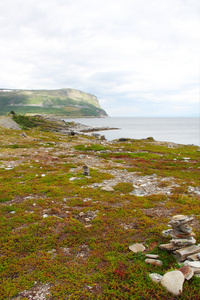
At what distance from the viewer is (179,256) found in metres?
5.92

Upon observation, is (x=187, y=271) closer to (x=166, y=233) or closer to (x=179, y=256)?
(x=179, y=256)

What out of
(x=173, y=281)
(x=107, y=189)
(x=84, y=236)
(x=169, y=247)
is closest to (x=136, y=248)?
(x=169, y=247)

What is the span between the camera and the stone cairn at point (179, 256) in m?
4.98

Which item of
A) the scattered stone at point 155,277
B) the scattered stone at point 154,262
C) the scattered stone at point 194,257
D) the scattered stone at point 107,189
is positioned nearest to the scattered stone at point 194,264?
the scattered stone at point 194,257

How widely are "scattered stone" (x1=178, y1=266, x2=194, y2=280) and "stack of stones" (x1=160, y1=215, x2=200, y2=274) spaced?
0.63 feet

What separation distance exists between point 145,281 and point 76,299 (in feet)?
6.74

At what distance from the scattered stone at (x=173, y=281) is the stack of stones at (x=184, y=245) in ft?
2.08

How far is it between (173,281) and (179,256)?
112 centimetres

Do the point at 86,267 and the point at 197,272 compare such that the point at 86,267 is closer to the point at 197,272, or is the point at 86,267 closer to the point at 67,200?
the point at 197,272

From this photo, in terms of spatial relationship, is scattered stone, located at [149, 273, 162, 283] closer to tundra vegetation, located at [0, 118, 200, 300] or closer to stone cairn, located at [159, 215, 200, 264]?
tundra vegetation, located at [0, 118, 200, 300]

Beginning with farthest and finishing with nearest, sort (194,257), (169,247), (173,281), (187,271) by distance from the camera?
1. (169,247)
2. (194,257)
3. (187,271)
4. (173,281)

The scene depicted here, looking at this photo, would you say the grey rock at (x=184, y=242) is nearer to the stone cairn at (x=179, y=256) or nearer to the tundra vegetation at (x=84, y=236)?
the stone cairn at (x=179, y=256)

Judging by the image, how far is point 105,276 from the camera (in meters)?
5.52

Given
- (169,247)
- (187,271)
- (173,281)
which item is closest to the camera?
(173,281)
